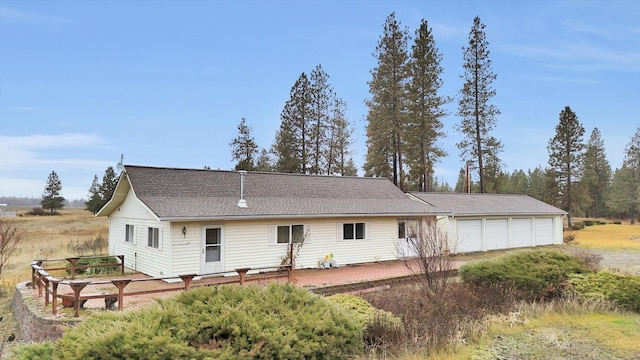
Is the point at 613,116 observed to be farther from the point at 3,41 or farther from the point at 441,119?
the point at 3,41

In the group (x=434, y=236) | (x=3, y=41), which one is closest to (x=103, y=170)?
(x=3, y=41)

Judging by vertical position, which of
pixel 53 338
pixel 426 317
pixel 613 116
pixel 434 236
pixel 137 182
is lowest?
pixel 53 338

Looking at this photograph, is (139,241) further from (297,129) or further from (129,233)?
(297,129)

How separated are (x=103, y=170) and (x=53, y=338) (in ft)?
132

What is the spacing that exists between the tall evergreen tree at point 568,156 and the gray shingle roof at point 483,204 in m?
15.5

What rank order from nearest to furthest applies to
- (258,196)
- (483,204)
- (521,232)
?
(258,196), (483,204), (521,232)

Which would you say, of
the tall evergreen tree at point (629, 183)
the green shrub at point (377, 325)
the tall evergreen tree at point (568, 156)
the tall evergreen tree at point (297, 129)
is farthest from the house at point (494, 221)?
the tall evergreen tree at point (629, 183)

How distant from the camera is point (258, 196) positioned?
1734 centimetres

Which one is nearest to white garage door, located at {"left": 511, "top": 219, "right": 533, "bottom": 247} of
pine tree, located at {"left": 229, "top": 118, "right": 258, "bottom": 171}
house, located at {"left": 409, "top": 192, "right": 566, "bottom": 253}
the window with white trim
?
house, located at {"left": 409, "top": 192, "right": 566, "bottom": 253}

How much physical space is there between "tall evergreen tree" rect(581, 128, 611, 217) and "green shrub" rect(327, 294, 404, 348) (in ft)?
155

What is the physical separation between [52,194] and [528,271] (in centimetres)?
6337

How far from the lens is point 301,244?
15977 mm

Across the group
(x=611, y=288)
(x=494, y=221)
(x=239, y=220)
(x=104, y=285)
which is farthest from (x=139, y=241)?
(x=494, y=221)

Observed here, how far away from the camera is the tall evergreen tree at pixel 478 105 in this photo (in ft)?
109
